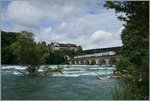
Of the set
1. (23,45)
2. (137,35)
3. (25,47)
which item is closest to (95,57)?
(137,35)

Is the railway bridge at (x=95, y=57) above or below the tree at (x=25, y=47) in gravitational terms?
below

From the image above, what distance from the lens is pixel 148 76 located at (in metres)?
2.52

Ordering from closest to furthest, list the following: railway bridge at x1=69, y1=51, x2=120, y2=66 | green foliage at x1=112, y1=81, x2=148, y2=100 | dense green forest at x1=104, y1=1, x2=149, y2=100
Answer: dense green forest at x1=104, y1=1, x2=149, y2=100, green foliage at x1=112, y1=81, x2=148, y2=100, railway bridge at x1=69, y1=51, x2=120, y2=66

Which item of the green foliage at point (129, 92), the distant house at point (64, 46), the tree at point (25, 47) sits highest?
the tree at point (25, 47)

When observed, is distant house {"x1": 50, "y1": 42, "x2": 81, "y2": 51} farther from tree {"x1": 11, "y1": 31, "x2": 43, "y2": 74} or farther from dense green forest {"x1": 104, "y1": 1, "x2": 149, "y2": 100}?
dense green forest {"x1": 104, "y1": 1, "x2": 149, "y2": 100}

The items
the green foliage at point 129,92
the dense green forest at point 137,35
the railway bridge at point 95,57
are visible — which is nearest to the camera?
the dense green forest at point 137,35

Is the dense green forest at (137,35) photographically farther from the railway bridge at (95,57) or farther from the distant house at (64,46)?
the distant house at (64,46)

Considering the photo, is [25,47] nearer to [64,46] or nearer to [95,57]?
[95,57]

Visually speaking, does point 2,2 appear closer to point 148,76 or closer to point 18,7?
point 18,7

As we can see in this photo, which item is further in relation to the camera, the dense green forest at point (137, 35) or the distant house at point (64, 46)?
the distant house at point (64, 46)

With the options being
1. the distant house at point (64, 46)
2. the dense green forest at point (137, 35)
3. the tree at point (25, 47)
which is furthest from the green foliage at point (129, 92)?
the tree at point (25, 47)

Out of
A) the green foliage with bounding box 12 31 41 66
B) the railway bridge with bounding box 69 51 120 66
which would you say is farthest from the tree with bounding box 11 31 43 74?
the railway bridge with bounding box 69 51 120 66

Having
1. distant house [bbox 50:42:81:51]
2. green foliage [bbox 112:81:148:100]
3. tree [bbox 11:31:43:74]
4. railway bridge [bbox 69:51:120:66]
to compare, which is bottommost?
green foliage [bbox 112:81:148:100]

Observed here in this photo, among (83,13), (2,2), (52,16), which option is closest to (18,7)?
(2,2)
